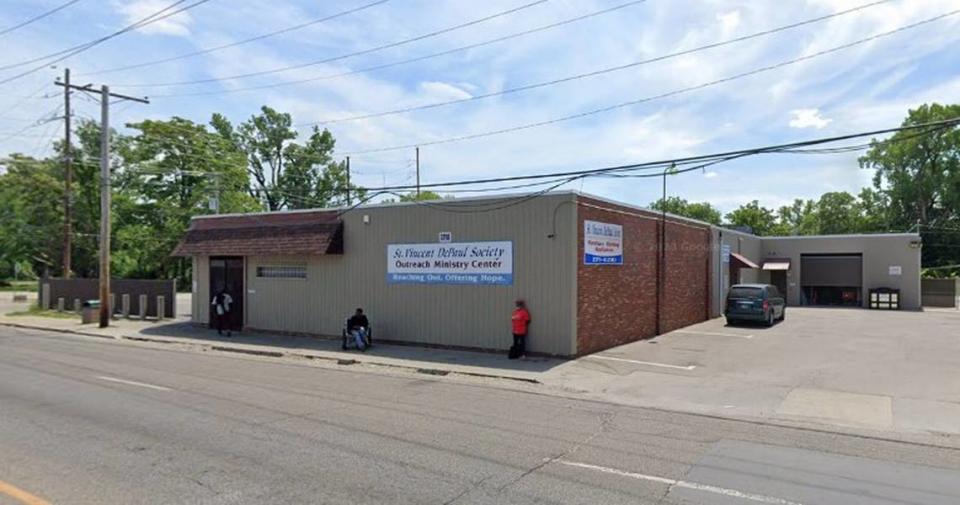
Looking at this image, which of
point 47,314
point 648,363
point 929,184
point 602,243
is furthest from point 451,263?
point 929,184

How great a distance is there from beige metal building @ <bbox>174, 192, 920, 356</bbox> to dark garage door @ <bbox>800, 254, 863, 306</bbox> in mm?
16422

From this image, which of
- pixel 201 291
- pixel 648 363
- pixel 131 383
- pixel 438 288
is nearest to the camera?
pixel 131 383

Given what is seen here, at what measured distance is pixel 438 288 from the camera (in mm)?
17516

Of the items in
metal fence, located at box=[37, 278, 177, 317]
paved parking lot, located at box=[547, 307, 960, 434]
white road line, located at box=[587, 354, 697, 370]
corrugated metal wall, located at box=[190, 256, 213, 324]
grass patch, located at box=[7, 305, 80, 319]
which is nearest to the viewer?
paved parking lot, located at box=[547, 307, 960, 434]

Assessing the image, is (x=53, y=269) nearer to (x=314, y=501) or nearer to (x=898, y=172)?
(x=314, y=501)

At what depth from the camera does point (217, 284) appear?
75.7 feet

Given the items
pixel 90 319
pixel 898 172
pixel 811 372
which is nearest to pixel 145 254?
pixel 90 319

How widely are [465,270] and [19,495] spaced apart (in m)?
12.3

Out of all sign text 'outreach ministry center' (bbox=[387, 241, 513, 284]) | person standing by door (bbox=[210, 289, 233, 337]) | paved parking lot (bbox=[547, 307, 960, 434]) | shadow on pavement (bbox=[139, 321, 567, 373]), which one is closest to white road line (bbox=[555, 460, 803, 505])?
paved parking lot (bbox=[547, 307, 960, 434])

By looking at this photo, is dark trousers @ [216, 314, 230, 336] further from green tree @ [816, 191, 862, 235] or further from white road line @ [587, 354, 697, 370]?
green tree @ [816, 191, 862, 235]

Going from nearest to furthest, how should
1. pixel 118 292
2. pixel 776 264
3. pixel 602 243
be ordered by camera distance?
1. pixel 602 243
2. pixel 118 292
3. pixel 776 264

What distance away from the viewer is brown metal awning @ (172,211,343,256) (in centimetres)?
1945

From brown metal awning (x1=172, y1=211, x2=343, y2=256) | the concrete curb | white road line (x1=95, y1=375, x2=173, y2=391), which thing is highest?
brown metal awning (x1=172, y1=211, x2=343, y2=256)

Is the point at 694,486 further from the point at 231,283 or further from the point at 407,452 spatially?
the point at 231,283
